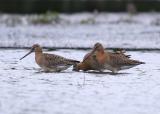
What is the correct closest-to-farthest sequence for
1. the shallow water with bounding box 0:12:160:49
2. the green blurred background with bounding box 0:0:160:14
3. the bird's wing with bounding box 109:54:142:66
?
the bird's wing with bounding box 109:54:142:66
the shallow water with bounding box 0:12:160:49
the green blurred background with bounding box 0:0:160:14

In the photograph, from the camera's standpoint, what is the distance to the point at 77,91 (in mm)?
11953

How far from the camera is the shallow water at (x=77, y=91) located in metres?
10.5

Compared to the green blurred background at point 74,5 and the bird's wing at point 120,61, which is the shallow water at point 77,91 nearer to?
the bird's wing at point 120,61

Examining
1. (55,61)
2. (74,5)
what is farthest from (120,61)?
(74,5)

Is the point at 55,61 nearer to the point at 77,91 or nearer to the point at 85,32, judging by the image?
the point at 77,91

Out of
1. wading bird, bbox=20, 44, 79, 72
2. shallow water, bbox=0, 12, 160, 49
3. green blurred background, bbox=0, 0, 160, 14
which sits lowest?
shallow water, bbox=0, 12, 160, 49

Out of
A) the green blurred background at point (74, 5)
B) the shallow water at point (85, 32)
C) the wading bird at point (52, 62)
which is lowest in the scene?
the shallow water at point (85, 32)

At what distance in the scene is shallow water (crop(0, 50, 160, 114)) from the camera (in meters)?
10.5

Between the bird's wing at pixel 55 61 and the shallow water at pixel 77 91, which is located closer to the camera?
the shallow water at pixel 77 91

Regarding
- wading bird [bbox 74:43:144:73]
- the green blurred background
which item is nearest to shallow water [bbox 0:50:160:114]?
wading bird [bbox 74:43:144:73]

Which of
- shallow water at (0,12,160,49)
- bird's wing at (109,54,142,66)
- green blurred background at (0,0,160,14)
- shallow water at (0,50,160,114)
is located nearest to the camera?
shallow water at (0,50,160,114)

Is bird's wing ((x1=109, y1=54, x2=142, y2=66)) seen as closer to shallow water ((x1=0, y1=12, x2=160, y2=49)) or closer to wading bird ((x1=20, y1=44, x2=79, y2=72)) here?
wading bird ((x1=20, y1=44, x2=79, y2=72))

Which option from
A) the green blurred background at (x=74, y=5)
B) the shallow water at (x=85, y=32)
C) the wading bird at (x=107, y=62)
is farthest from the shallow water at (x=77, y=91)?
the green blurred background at (x=74, y=5)

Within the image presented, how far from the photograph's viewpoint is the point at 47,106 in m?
10.6
